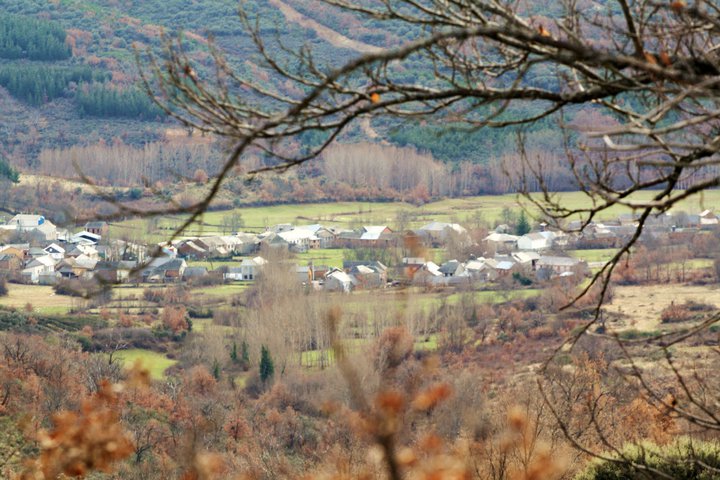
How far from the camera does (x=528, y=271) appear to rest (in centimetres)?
4344

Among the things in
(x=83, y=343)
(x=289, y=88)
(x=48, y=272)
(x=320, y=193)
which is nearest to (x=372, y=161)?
(x=320, y=193)

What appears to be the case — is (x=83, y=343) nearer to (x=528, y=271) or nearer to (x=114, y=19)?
(x=528, y=271)

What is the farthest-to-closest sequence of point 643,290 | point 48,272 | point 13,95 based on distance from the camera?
point 13,95
point 48,272
point 643,290

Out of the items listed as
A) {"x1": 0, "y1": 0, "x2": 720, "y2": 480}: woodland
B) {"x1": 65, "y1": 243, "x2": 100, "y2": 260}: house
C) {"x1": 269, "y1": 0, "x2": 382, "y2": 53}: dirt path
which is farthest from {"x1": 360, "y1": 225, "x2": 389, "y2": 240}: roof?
{"x1": 269, "y1": 0, "x2": 382, "y2": 53}: dirt path

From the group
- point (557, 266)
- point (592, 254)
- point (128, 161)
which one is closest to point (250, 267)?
point (557, 266)

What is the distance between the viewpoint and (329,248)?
50.2 m

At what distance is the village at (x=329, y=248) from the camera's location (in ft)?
135

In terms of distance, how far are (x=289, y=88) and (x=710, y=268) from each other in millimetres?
40891

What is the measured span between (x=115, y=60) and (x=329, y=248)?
1513 inches

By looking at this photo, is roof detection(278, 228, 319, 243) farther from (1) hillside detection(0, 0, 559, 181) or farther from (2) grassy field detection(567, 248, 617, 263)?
(1) hillside detection(0, 0, 559, 181)

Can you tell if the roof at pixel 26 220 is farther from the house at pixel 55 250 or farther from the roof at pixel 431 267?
the roof at pixel 431 267

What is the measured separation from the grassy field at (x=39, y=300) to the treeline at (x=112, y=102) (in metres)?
33.3

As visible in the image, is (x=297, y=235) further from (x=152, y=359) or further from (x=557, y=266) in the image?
(x=152, y=359)

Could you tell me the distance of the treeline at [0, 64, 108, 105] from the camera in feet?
234
